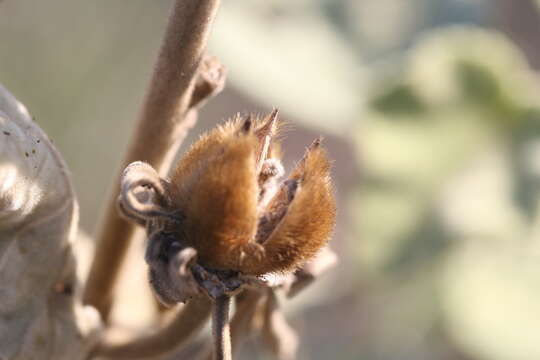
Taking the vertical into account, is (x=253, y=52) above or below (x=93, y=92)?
above

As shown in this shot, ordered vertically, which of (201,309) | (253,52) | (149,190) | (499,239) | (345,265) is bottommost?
(345,265)

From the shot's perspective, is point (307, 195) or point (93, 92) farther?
point (93, 92)

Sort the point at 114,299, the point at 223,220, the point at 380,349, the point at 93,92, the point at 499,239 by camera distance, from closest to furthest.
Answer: the point at 223,220
the point at 114,299
the point at 499,239
the point at 380,349
the point at 93,92

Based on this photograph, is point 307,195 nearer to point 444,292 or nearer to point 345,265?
point 444,292

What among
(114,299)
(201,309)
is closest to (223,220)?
(201,309)

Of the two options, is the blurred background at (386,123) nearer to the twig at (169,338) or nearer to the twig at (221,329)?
the twig at (169,338)

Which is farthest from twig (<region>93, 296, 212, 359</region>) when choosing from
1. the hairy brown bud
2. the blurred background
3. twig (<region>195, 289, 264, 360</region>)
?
the blurred background

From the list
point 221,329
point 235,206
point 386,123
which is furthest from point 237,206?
point 386,123

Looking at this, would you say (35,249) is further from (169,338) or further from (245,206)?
(245,206)
